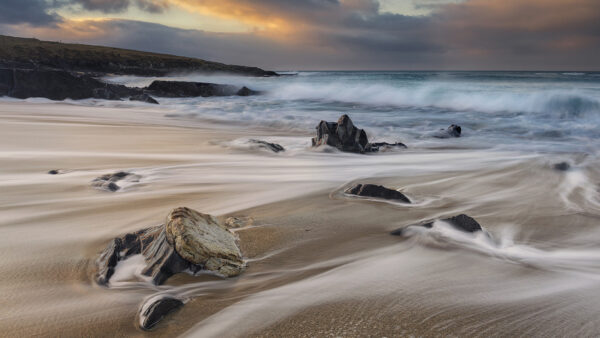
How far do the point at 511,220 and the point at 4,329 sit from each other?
3.64 metres

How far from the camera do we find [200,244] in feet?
6.82

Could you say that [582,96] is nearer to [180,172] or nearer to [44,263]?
[180,172]

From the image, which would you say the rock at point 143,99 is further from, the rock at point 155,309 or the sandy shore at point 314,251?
the rock at point 155,309

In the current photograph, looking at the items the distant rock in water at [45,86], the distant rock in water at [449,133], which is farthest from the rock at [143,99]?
the distant rock in water at [449,133]

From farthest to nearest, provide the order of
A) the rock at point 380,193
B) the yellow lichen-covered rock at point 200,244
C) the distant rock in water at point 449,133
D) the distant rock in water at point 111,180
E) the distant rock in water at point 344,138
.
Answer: the distant rock in water at point 449,133, the distant rock in water at point 344,138, the distant rock in water at point 111,180, the rock at point 380,193, the yellow lichen-covered rock at point 200,244

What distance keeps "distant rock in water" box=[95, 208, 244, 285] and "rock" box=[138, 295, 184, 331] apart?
20 centimetres

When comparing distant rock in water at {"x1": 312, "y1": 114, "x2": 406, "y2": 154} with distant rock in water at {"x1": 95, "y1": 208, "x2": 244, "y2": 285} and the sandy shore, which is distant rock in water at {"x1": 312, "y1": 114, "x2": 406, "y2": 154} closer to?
the sandy shore

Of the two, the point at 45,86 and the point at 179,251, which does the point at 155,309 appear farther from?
the point at 45,86

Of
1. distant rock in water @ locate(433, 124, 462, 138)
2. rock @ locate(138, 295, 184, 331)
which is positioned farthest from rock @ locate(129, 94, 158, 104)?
rock @ locate(138, 295, 184, 331)

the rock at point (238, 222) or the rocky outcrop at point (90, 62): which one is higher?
the rocky outcrop at point (90, 62)

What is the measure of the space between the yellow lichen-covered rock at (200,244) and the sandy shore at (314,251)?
0.08 meters

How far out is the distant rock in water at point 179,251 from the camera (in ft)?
6.70

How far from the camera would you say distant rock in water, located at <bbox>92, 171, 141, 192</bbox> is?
12.6 ft

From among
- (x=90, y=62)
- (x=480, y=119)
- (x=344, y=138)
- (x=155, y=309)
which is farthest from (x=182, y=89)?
(x=90, y=62)
